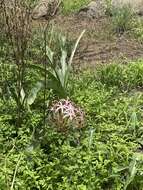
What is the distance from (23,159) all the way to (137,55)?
313 cm

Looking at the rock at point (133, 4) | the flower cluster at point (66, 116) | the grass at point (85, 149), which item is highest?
the rock at point (133, 4)

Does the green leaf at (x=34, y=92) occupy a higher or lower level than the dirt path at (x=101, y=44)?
lower

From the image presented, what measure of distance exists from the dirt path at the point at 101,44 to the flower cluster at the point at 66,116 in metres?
2.14

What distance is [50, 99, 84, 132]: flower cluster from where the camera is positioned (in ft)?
12.4

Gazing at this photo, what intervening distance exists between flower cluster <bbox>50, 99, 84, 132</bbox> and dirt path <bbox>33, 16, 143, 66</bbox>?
84.3 inches

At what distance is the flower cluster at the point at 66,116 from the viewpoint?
3779 millimetres

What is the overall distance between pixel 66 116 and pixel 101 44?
3.17 m

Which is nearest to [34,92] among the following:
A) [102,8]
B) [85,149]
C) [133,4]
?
[85,149]

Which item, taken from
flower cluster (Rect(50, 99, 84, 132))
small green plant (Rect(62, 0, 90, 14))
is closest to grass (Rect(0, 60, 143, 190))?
flower cluster (Rect(50, 99, 84, 132))

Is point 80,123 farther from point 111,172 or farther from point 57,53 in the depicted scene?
point 57,53

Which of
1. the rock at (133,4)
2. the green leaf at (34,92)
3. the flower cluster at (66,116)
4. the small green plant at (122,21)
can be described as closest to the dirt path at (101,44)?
the small green plant at (122,21)

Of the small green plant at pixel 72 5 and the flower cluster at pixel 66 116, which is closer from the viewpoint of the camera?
the flower cluster at pixel 66 116

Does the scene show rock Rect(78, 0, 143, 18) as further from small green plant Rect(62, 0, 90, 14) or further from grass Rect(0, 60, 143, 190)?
grass Rect(0, 60, 143, 190)

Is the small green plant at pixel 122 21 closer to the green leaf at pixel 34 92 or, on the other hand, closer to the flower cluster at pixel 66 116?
the green leaf at pixel 34 92
